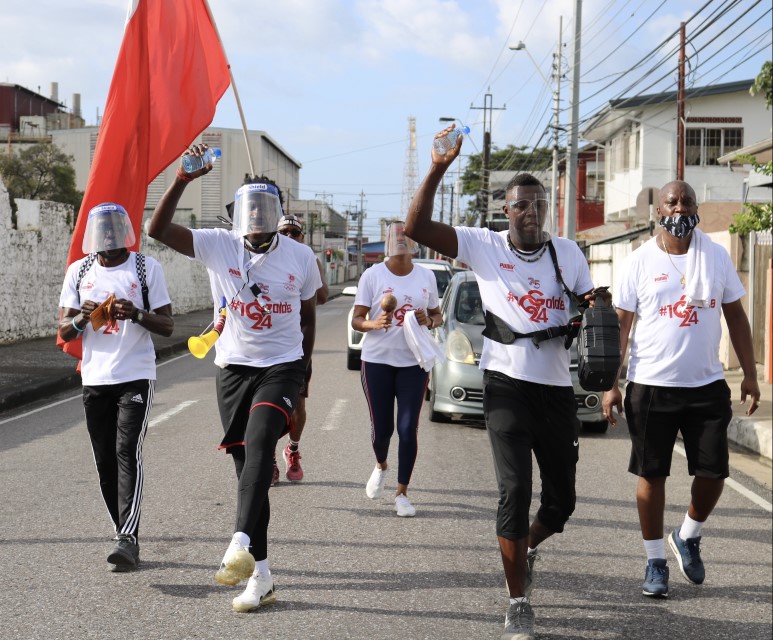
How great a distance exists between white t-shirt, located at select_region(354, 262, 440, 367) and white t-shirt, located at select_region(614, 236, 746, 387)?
2032 mm

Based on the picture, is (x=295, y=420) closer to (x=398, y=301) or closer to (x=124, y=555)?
(x=398, y=301)

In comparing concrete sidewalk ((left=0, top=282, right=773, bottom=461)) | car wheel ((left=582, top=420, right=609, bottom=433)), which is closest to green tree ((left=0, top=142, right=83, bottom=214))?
concrete sidewalk ((left=0, top=282, right=773, bottom=461))

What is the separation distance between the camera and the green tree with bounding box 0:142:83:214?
46938 mm

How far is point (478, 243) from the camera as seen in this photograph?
4.81m

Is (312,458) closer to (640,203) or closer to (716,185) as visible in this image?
(640,203)

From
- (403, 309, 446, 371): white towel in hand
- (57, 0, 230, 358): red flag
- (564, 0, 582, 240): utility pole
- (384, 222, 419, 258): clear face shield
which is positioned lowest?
(403, 309, 446, 371): white towel in hand

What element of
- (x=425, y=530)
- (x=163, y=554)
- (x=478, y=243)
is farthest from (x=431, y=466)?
(x=478, y=243)

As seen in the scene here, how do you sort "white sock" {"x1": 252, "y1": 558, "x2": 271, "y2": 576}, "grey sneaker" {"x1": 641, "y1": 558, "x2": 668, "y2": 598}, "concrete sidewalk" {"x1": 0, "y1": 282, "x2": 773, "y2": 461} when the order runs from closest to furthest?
1. "white sock" {"x1": 252, "y1": 558, "x2": 271, "y2": 576}
2. "grey sneaker" {"x1": 641, "y1": 558, "x2": 668, "y2": 598}
3. "concrete sidewalk" {"x1": 0, "y1": 282, "x2": 773, "y2": 461}

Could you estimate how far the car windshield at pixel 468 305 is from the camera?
11.6 m

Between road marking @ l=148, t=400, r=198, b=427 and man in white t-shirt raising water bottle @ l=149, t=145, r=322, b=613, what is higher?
man in white t-shirt raising water bottle @ l=149, t=145, r=322, b=613

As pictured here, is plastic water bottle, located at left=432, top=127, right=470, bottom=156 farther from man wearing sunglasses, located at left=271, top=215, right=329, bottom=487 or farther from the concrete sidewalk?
the concrete sidewalk

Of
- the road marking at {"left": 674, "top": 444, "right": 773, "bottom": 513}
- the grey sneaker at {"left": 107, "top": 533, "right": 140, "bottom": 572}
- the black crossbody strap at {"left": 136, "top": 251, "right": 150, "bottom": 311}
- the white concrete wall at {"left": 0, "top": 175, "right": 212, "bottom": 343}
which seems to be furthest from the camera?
the white concrete wall at {"left": 0, "top": 175, "right": 212, "bottom": 343}

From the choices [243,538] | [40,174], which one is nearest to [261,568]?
[243,538]

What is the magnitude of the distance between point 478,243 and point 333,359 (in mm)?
14568
